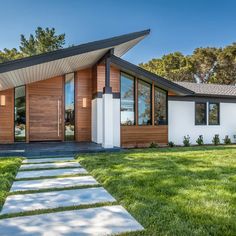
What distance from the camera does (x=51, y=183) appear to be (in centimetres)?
497

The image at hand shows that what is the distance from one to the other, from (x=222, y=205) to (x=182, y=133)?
9.40 metres

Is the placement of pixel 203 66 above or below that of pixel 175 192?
above

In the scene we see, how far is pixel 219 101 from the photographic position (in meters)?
13.5

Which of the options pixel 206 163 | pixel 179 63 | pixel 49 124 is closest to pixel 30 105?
pixel 49 124

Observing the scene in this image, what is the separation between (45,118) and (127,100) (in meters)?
4.03

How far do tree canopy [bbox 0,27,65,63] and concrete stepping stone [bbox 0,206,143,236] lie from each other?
82.1ft

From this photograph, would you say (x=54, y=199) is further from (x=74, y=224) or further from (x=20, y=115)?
(x=20, y=115)

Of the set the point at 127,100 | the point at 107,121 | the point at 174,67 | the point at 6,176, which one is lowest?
the point at 6,176

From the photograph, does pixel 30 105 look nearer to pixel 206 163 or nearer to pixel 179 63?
pixel 206 163

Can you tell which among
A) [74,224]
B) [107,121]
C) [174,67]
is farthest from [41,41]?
[74,224]

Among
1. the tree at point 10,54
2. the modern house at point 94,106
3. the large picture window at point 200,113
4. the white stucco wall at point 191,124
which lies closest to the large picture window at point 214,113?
the white stucco wall at point 191,124

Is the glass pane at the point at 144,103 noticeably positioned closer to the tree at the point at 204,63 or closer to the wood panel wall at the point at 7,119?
the wood panel wall at the point at 7,119

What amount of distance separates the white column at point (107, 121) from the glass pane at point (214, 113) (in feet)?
21.4

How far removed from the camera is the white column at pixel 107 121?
963 centimetres
